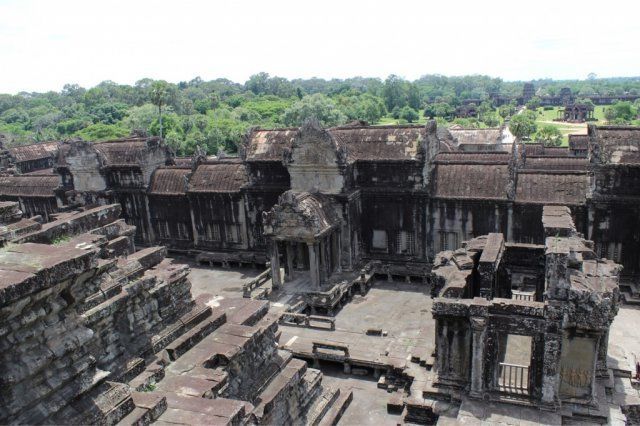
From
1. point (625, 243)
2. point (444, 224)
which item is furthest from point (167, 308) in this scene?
point (625, 243)

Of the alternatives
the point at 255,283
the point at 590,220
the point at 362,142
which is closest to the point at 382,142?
the point at 362,142

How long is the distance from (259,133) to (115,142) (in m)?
11.8

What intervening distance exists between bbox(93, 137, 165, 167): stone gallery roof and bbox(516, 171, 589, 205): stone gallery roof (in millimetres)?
25051

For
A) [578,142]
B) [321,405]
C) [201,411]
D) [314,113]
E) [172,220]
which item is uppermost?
[314,113]

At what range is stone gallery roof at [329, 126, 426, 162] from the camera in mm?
28781

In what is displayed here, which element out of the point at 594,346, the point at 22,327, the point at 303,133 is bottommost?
the point at 594,346

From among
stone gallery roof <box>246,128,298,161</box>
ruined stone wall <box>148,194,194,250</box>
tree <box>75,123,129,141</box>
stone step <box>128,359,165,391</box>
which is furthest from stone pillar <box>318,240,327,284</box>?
tree <box>75,123,129,141</box>

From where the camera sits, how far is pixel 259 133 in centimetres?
3331

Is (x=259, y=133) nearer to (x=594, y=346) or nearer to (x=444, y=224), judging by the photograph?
(x=444, y=224)

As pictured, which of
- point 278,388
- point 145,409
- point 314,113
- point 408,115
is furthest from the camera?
point 408,115

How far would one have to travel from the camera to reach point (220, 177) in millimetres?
33906

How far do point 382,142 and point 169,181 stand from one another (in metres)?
15.7

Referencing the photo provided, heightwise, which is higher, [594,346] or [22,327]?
[22,327]

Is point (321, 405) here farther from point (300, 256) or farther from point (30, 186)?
point (30, 186)
